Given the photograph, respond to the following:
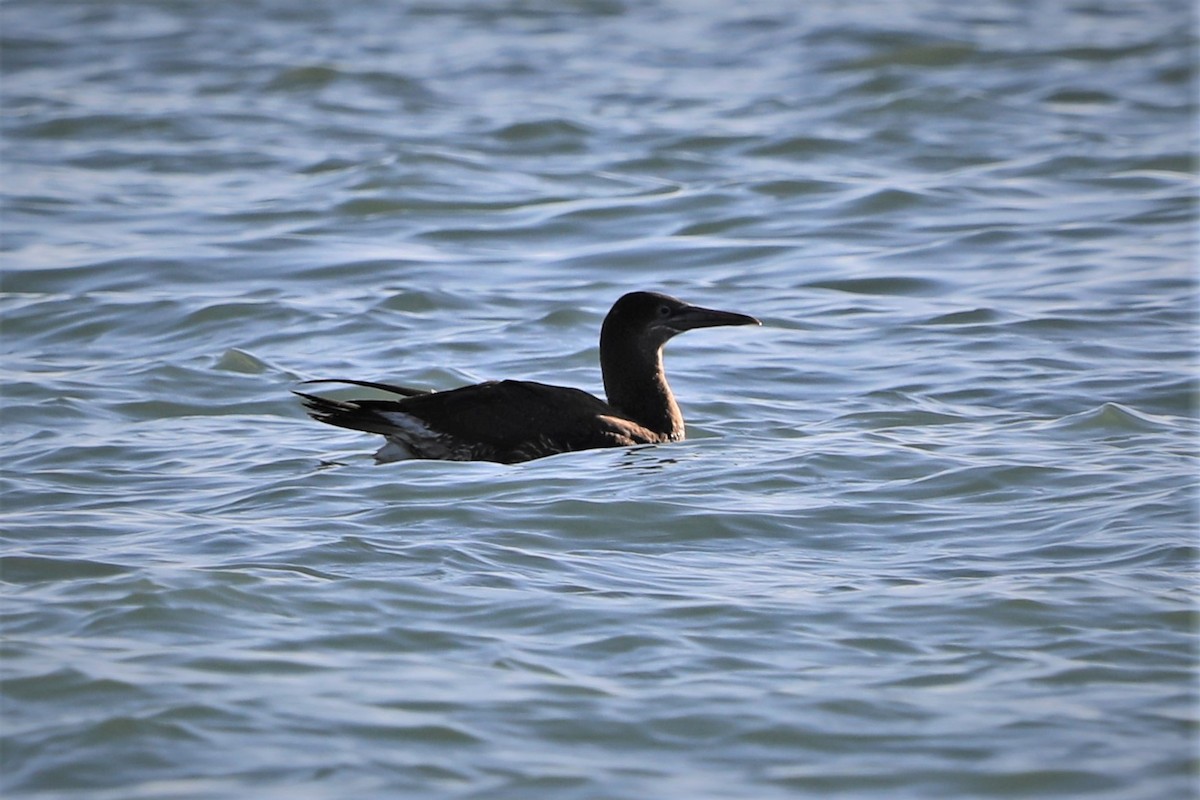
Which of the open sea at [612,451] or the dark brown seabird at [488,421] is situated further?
the dark brown seabird at [488,421]

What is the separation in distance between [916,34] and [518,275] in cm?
961

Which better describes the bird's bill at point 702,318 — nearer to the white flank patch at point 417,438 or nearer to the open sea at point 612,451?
the open sea at point 612,451

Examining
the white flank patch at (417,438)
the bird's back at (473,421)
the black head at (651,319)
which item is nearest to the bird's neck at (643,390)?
the black head at (651,319)

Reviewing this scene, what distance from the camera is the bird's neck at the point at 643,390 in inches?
352

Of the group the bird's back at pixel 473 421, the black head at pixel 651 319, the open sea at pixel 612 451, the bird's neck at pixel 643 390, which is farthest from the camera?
the black head at pixel 651 319

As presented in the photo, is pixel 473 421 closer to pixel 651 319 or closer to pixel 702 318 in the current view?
pixel 651 319

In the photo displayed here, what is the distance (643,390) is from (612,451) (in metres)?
0.54

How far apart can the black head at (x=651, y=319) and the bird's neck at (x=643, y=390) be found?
6 centimetres

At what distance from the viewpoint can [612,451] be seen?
8.58 m

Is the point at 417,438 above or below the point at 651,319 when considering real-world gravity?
below

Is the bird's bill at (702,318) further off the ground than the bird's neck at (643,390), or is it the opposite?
the bird's bill at (702,318)

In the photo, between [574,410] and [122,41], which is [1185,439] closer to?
[574,410]

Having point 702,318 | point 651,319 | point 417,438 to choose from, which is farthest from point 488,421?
point 702,318

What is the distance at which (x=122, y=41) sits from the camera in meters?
22.2
